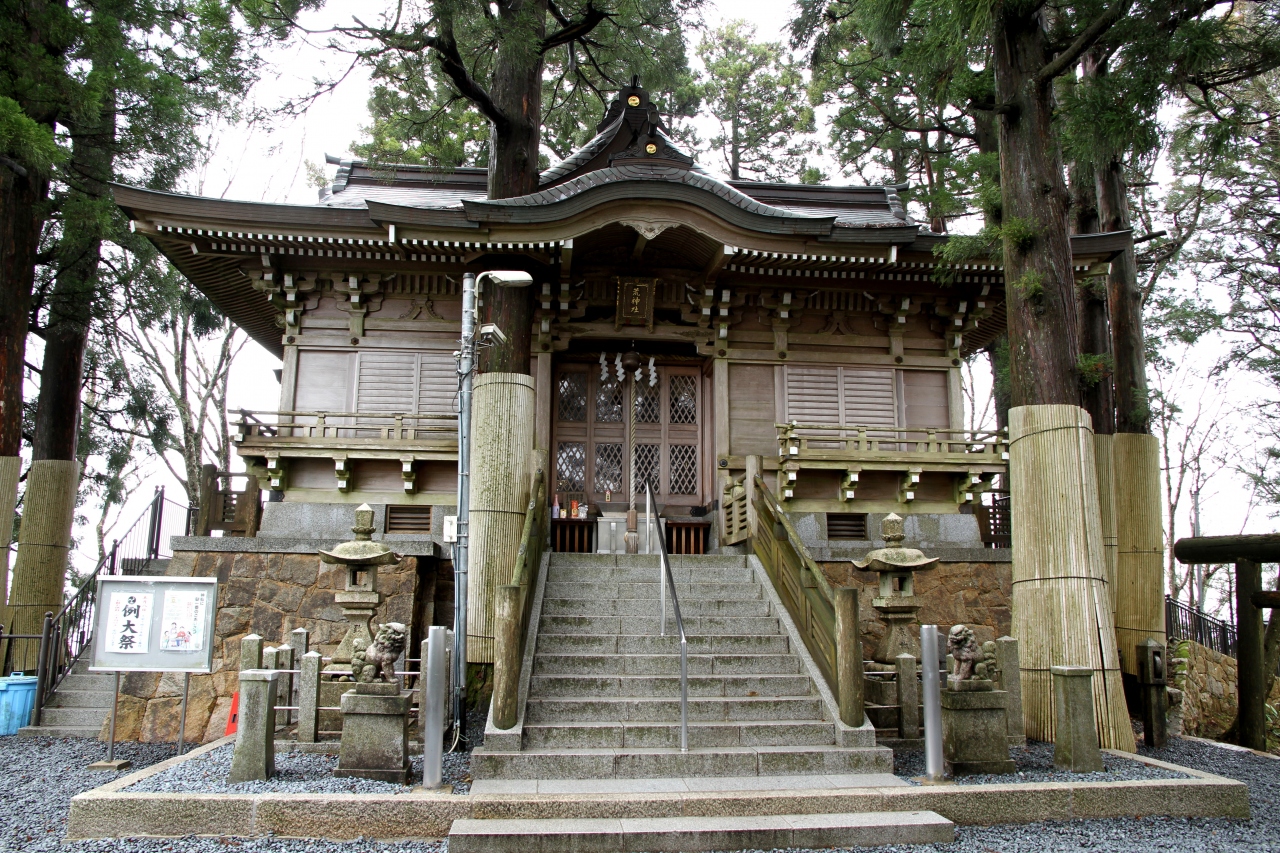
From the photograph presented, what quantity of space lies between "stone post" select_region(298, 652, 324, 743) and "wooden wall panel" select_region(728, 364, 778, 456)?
6.53 meters

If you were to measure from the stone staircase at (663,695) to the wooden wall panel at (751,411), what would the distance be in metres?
3.09


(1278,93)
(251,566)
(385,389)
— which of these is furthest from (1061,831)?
(1278,93)

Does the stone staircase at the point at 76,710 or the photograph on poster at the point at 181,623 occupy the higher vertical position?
the photograph on poster at the point at 181,623

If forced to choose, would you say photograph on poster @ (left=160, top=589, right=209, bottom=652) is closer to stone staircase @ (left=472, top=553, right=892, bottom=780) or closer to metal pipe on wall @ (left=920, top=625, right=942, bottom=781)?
stone staircase @ (left=472, top=553, right=892, bottom=780)

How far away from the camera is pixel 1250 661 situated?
10.1 meters

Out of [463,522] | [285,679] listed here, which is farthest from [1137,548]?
[285,679]

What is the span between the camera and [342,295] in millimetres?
11914

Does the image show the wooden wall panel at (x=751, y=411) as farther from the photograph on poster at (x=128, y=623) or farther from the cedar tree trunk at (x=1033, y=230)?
the photograph on poster at (x=128, y=623)

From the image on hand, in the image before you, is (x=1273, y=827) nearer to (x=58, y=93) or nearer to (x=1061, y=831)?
(x=1061, y=831)

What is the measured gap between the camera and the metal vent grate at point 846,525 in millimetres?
11734

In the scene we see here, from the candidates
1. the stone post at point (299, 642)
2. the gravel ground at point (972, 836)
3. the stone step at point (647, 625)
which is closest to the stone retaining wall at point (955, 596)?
the stone step at point (647, 625)

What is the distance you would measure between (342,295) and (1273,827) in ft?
38.5

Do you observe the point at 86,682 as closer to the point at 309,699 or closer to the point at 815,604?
the point at 309,699

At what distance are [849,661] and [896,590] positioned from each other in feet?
4.83
